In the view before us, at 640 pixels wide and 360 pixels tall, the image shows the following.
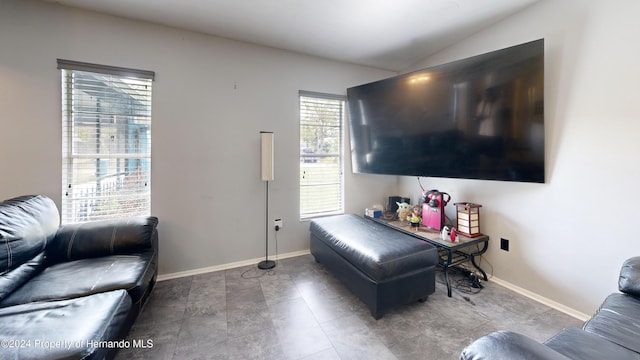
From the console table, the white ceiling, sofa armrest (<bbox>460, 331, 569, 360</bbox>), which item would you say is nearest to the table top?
the console table

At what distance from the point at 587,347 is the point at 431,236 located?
54.6 inches

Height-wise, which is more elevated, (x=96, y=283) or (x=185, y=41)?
(x=185, y=41)

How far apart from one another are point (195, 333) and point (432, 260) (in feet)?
6.45

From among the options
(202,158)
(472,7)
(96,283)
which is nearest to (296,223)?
(202,158)

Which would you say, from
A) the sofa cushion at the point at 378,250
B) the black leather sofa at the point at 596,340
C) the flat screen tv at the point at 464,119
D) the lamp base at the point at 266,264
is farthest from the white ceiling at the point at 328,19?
the lamp base at the point at 266,264

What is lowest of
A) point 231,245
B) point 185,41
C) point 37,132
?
point 231,245

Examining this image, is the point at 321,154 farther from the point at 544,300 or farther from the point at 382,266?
the point at 544,300

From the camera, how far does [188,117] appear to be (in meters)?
2.54

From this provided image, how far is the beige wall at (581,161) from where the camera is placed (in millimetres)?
1663

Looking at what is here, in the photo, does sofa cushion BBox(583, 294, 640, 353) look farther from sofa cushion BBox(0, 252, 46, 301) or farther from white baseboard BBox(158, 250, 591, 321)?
sofa cushion BBox(0, 252, 46, 301)

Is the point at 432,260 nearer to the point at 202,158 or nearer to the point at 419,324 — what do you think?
the point at 419,324

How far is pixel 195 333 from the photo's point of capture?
1.72m

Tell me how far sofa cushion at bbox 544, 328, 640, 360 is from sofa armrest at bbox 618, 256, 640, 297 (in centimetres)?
56

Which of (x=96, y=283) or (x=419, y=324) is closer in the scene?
(x=96, y=283)
